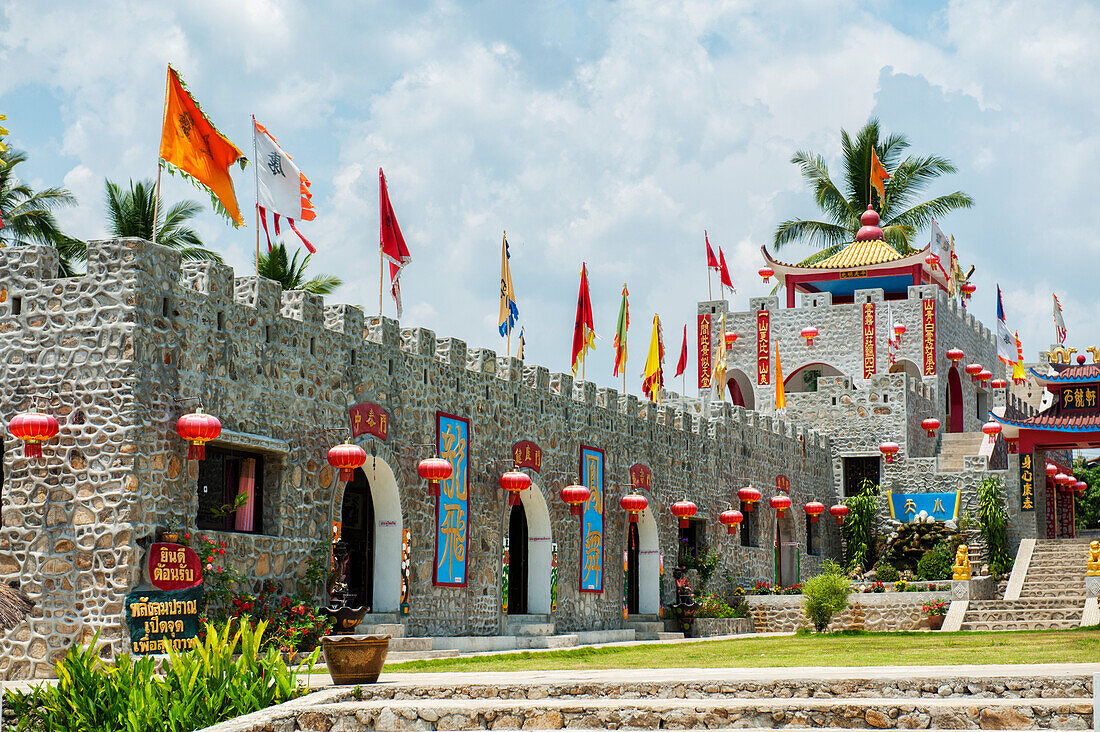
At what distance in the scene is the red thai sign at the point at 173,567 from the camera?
15336 millimetres

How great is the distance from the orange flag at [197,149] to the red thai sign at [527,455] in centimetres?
745

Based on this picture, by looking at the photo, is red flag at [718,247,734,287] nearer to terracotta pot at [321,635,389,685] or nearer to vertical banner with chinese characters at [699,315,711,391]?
vertical banner with chinese characters at [699,315,711,391]

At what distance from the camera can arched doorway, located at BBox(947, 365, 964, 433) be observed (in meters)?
41.5

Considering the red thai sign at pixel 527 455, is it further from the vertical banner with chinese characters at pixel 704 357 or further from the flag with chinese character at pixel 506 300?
the vertical banner with chinese characters at pixel 704 357

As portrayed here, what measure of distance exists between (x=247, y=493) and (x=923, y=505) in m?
22.9

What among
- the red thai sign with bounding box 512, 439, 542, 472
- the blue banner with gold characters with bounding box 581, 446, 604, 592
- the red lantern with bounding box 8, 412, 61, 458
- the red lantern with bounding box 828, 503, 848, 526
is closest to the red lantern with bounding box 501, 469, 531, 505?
the red thai sign with bounding box 512, 439, 542, 472

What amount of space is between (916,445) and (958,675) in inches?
1052

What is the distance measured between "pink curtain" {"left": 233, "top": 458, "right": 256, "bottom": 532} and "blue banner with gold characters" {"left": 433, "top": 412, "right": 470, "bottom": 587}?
12.7 ft

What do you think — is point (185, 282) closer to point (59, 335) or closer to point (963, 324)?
point (59, 335)

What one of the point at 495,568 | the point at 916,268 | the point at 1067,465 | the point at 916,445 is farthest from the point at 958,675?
the point at 1067,465

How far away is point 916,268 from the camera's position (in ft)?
134

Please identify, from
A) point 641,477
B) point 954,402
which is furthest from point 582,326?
point 954,402

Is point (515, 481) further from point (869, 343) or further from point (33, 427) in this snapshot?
point (869, 343)

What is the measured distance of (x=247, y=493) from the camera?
57.2 feet
